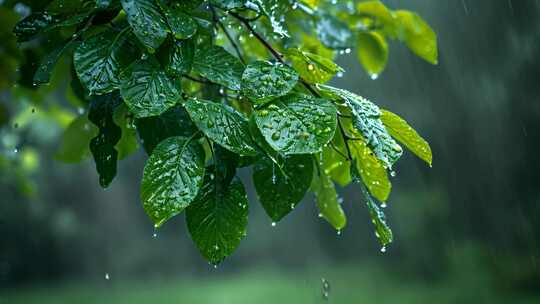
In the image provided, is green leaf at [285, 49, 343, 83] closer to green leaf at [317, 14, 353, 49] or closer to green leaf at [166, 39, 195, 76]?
green leaf at [166, 39, 195, 76]

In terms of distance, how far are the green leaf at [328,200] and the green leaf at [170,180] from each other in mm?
252

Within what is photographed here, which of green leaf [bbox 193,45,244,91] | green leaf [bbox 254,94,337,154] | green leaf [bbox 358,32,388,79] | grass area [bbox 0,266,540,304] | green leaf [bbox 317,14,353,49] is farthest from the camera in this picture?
grass area [bbox 0,266,540,304]

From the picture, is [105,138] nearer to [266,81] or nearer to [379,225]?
[266,81]

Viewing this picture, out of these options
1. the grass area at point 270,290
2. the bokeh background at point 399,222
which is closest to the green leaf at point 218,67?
the bokeh background at point 399,222

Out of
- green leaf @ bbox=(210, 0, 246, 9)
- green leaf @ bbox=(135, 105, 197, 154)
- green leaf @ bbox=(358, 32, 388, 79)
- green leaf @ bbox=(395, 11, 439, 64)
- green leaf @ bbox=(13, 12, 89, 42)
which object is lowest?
green leaf @ bbox=(358, 32, 388, 79)

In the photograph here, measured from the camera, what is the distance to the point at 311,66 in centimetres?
73

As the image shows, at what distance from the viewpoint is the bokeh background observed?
607 cm

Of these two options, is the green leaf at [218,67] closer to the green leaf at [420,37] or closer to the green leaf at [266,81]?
the green leaf at [266,81]

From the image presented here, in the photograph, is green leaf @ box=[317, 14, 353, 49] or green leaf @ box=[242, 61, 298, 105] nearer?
green leaf @ box=[242, 61, 298, 105]

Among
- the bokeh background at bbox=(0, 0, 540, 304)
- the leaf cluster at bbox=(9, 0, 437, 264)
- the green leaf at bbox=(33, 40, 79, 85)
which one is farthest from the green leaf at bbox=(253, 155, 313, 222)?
the bokeh background at bbox=(0, 0, 540, 304)

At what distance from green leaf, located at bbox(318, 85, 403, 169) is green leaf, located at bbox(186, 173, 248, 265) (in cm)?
15

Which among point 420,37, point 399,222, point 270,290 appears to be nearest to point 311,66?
point 420,37

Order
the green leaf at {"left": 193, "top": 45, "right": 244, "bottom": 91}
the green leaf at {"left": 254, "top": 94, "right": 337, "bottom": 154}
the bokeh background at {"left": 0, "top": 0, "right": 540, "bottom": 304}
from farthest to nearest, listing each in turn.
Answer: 1. the bokeh background at {"left": 0, "top": 0, "right": 540, "bottom": 304}
2. the green leaf at {"left": 193, "top": 45, "right": 244, "bottom": 91}
3. the green leaf at {"left": 254, "top": 94, "right": 337, "bottom": 154}

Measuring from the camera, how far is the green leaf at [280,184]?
71 cm
